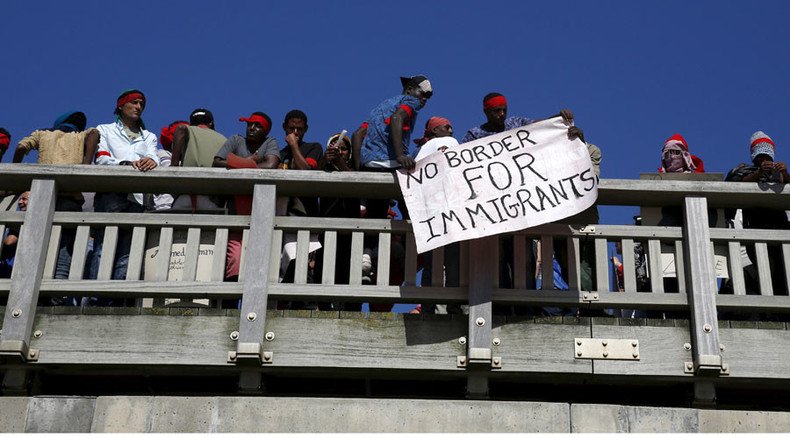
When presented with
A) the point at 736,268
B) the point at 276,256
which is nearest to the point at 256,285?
the point at 276,256

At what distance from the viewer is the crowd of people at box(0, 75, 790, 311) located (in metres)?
10.4

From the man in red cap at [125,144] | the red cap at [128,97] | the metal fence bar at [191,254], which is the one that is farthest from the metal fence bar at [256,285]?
the red cap at [128,97]

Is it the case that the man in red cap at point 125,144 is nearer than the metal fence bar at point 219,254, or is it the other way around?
the metal fence bar at point 219,254

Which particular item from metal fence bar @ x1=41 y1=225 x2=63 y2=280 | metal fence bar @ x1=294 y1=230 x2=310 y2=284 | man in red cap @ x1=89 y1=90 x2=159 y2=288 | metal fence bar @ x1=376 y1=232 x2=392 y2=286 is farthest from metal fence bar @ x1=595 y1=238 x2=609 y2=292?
metal fence bar @ x1=41 y1=225 x2=63 y2=280

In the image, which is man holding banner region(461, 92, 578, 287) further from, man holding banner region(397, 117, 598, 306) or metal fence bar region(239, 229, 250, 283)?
metal fence bar region(239, 229, 250, 283)

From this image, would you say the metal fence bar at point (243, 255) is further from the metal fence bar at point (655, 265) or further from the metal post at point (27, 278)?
the metal fence bar at point (655, 265)

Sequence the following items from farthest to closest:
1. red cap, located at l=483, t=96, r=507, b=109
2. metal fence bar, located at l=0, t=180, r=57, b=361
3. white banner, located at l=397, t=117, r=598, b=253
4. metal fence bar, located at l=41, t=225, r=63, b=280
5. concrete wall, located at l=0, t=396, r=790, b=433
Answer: red cap, located at l=483, t=96, r=507, b=109 → metal fence bar, located at l=41, t=225, r=63, b=280 → white banner, located at l=397, t=117, r=598, b=253 → metal fence bar, located at l=0, t=180, r=57, b=361 → concrete wall, located at l=0, t=396, r=790, b=433

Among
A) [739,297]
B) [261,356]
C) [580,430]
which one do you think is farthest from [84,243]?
[739,297]

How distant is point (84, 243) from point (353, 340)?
2.28 meters

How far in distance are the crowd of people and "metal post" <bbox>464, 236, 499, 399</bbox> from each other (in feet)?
0.99

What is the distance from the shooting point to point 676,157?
38.4ft

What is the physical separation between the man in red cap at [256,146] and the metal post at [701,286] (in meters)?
3.47

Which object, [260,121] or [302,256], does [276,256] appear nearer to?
[302,256]

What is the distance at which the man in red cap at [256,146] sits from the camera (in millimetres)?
10836
